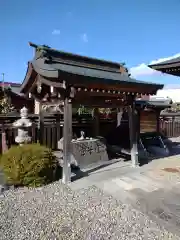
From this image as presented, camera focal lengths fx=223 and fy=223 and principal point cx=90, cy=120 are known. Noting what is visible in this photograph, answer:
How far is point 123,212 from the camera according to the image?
3.86 m

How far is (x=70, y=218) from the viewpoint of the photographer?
3.67 metres

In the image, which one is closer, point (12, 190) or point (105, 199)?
point (105, 199)

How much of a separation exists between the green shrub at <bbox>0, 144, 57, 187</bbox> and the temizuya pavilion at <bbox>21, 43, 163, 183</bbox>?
546mm

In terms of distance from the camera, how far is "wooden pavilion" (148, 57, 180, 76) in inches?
199

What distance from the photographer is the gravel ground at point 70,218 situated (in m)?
3.19

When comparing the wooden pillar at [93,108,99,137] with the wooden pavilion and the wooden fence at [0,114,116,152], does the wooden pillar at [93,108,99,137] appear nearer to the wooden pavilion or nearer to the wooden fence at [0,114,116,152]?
the wooden fence at [0,114,116,152]

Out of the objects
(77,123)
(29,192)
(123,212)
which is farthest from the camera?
Answer: (77,123)

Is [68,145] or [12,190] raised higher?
[68,145]

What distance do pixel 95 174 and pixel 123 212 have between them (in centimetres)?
217

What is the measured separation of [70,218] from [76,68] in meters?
3.88

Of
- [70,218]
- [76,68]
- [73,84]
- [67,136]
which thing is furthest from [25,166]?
[76,68]

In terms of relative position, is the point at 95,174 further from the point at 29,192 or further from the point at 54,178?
the point at 29,192

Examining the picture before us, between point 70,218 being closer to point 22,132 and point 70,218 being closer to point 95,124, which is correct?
point 22,132

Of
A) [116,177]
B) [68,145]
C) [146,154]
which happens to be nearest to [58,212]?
[68,145]
